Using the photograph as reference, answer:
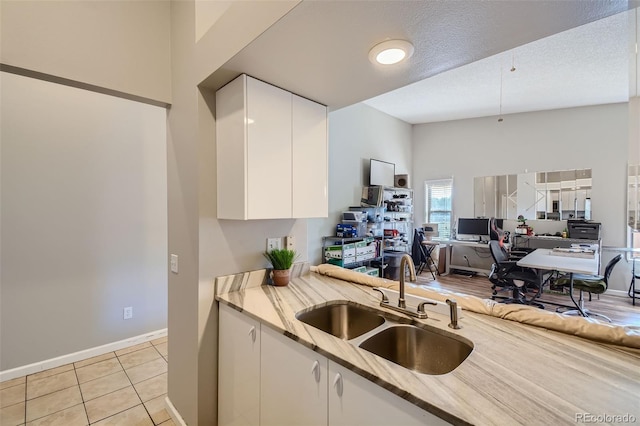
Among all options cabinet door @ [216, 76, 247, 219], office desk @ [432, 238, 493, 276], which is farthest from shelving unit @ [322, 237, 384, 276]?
cabinet door @ [216, 76, 247, 219]

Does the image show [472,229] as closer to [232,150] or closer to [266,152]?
[266,152]

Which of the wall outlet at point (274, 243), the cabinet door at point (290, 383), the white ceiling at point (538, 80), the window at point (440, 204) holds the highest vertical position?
the white ceiling at point (538, 80)

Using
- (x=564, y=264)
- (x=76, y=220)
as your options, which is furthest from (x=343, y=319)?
(x=564, y=264)

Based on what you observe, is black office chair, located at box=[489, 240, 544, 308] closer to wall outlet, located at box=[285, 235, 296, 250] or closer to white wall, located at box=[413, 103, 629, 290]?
white wall, located at box=[413, 103, 629, 290]

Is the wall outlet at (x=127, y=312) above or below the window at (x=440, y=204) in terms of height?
below

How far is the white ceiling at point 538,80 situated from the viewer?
3207 mm

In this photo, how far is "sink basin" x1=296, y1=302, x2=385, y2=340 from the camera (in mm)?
1570

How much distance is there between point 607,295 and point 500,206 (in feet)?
7.19

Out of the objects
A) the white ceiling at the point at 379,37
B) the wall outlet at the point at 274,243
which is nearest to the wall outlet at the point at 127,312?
the wall outlet at the point at 274,243

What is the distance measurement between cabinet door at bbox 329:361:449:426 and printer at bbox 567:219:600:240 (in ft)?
19.0

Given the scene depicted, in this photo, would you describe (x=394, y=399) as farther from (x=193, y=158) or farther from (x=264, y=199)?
(x=193, y=158)

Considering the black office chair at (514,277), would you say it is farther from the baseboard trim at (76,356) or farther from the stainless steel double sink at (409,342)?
the baseboard trim at (76,356)

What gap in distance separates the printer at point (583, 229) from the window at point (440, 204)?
2129 millimetres

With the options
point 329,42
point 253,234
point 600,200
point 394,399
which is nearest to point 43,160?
point 253,234
